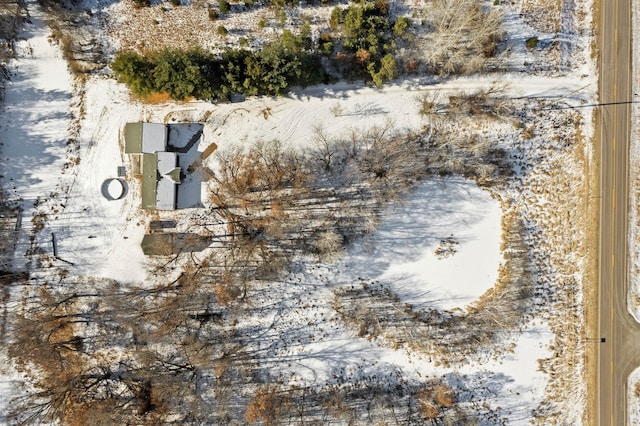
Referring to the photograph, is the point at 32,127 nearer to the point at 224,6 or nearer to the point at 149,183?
the point at 149,183

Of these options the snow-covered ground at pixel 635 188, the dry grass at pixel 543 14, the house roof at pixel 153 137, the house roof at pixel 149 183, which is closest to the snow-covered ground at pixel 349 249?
the house roof at pixel 153 137

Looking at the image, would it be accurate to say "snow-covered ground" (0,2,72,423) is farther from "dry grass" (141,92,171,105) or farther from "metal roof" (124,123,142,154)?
"dry grass" (141,92,171,105)

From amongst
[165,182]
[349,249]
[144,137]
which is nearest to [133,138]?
[144,137]

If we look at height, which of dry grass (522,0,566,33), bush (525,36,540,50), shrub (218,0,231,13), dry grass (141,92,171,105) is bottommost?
dry grass (141,92,171,105)

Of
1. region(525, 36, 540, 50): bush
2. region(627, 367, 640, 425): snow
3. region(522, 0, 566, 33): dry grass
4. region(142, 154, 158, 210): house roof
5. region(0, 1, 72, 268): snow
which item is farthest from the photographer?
region(627, 367, 640, 425): snow

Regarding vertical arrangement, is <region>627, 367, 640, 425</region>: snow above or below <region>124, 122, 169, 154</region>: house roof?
below

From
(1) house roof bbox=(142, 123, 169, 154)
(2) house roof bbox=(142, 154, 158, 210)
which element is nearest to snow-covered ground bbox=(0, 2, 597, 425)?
(1) house roof bbox=(142, 123, 169, 154)
